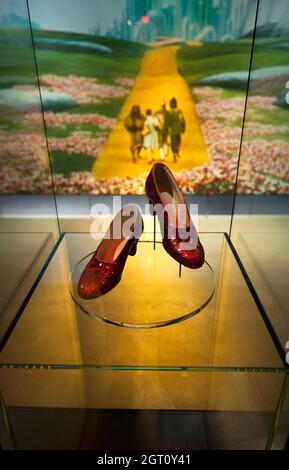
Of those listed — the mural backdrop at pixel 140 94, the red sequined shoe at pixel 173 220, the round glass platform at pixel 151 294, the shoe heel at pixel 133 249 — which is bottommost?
the round glass platform at pixel 151 294

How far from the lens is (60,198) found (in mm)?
1553

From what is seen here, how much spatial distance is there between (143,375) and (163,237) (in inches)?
12.1

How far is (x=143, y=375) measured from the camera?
689mm

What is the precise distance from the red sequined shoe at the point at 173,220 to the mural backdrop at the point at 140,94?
333 mm

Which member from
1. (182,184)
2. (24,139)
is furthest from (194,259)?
(182,184)

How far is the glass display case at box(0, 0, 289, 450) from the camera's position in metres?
0.65

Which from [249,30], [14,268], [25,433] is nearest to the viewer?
[25,433]

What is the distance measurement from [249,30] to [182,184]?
623 millimetres

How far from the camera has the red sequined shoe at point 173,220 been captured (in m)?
0.77

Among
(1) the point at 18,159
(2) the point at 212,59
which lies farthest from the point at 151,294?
(2) the point at 212,59

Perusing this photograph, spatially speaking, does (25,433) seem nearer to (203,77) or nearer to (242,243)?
(242,243)

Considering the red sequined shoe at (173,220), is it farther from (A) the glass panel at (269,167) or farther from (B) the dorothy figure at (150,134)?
(B) the dorothy figure at (150,134)

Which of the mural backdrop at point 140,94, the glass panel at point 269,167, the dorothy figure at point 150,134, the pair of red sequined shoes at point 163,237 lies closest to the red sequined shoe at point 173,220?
the pair of red sequined shoes at point 163,237

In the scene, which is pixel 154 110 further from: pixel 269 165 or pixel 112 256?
pixel 112 256
